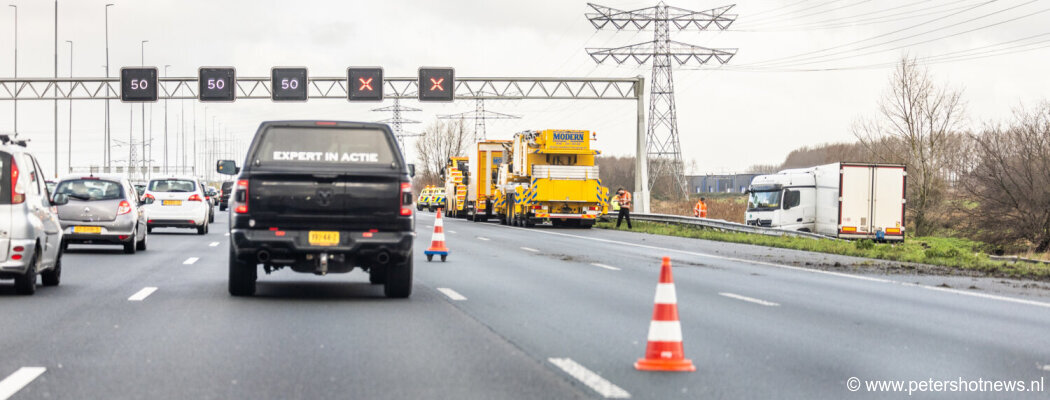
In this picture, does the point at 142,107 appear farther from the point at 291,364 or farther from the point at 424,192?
the point at 291,364

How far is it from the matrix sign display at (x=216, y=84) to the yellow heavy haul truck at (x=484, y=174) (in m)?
10.5

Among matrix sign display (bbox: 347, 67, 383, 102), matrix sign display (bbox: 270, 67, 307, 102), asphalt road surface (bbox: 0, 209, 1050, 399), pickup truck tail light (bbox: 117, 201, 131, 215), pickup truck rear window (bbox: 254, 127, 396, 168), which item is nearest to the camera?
asphalt road surface (bbox: 0, 209, 1050, 399)

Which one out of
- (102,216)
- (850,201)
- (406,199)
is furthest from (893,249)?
(406,199)

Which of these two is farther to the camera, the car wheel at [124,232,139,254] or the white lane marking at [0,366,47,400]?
the car wheel at [124,232,139,254]

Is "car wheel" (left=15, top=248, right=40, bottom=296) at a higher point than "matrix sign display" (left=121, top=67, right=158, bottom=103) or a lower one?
lower

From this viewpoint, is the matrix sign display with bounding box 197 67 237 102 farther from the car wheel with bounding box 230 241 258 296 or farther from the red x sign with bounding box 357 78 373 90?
the car wheel with bounding box 230 241 258 296

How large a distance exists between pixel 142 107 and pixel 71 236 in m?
71.3

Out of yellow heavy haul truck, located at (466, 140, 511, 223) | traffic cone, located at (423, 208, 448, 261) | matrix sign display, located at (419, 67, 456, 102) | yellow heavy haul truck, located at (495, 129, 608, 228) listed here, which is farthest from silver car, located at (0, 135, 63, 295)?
matrix sign display, located at (419, 67, 456, 102)

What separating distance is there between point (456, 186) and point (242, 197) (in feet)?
146

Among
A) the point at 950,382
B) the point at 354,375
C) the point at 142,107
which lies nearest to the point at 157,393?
the point at 354,375

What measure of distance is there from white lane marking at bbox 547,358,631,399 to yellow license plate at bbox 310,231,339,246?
14.7ft

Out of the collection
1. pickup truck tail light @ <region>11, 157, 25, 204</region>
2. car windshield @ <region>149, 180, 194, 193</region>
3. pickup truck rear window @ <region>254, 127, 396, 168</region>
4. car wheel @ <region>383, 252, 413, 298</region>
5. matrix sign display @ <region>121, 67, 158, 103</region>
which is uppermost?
matrix sign display @ <region>121, 67, 158, 103</region>

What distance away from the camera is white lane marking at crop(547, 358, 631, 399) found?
6.80 m

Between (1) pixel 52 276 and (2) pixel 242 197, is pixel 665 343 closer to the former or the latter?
(2) pixel 242 197
